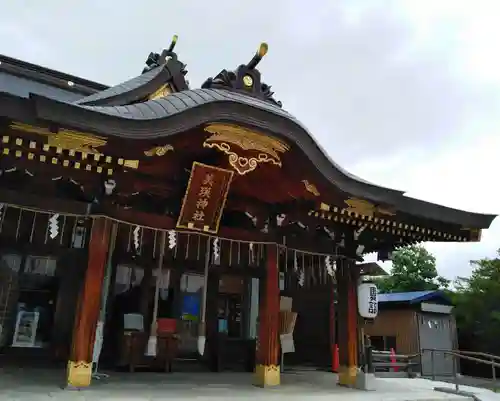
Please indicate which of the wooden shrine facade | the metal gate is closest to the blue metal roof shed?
the metal gate

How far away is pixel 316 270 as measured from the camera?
9.60m

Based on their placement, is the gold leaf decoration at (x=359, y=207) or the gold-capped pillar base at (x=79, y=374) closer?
the gold-capped pillar base at (x=79, y=374)

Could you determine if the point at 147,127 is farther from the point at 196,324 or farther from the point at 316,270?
the point at 316,270

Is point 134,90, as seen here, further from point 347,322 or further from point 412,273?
point 412,273

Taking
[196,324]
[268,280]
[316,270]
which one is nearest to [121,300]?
[196,324]

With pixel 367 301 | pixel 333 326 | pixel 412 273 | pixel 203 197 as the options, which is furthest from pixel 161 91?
pixel 412 273

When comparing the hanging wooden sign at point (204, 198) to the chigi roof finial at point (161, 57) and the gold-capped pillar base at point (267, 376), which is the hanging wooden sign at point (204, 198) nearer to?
the gold-capped pillar base at point (267, 376)

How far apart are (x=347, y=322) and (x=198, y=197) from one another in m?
3.64

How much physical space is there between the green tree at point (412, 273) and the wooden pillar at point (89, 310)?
2722cm

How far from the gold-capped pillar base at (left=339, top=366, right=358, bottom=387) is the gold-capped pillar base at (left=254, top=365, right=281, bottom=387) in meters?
1.52

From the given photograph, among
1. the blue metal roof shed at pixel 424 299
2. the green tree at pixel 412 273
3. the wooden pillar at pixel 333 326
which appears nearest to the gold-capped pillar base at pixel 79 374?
the wooden pillar at pixel 333 326

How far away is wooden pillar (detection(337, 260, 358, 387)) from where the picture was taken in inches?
293

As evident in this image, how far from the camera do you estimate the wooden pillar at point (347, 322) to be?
7446mm

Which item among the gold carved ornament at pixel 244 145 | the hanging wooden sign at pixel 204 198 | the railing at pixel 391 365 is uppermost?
the gold carved ornament at pixel 244 145
